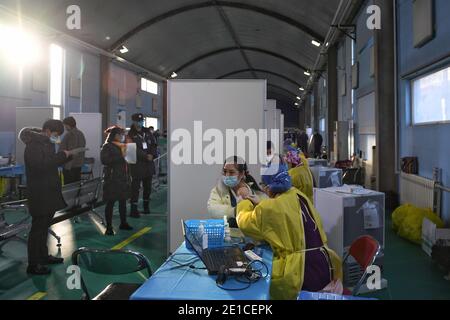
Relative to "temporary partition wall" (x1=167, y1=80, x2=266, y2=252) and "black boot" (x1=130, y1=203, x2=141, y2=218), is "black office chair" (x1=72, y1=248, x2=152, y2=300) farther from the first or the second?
"black boot" (x1=130, y1=203, x2=141, y2=218)

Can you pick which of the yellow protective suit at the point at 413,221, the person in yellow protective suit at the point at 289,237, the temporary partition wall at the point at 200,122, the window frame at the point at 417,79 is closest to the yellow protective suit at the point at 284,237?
the person in yellow protective suit at the point at 289,237

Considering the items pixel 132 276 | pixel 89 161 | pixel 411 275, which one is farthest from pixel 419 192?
pixel 89 161

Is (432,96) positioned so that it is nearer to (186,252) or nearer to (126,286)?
(186,252)

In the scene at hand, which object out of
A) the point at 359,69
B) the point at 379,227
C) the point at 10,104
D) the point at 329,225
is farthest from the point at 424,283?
the point at 10,104

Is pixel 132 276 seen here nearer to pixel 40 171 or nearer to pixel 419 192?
pixel 40 171

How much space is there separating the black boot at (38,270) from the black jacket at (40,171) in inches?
21.4

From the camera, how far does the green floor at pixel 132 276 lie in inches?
146

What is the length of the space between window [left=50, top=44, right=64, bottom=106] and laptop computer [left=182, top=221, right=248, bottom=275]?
9.47 meters

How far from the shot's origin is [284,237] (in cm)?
239

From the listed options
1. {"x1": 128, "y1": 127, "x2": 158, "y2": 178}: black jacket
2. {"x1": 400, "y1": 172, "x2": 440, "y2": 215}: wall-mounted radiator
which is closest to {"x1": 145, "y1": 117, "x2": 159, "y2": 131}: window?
{"x1": 128, "y1": 127, "x2": 158, "y2": 178}: black jacket

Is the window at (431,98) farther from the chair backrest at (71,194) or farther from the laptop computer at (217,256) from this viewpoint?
the chair backrest at (71,194)

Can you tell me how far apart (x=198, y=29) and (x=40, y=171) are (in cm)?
1172

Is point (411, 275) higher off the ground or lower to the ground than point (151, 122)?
lower

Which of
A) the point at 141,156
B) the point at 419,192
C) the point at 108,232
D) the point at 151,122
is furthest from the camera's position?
the point at 151,122
